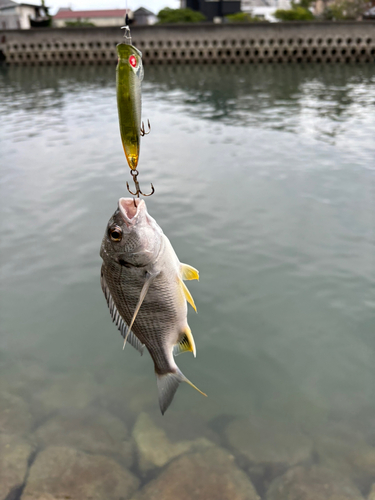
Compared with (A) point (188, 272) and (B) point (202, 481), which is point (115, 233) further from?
(B) point (202, 481)

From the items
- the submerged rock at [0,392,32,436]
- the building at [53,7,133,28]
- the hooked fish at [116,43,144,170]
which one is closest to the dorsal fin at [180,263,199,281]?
the hooked fish at [116,43,144,170]

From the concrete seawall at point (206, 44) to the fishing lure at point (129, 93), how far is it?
6069 centimetres

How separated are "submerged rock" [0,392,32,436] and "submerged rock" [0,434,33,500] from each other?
0.16 meters

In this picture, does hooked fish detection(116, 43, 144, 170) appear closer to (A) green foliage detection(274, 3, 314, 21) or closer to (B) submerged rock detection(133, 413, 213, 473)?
(B) submerged rock detection(133, 413, 213, 473)

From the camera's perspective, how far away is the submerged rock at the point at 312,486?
5438 millimetres

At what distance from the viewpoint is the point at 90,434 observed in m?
6.43

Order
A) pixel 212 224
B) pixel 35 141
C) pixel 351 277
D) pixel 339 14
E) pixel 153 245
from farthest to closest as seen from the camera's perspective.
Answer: pixel 339 14
pixel 35 141
pixel 212 224
pixel 351 277
pixel 153 245

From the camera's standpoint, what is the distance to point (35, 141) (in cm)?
2169

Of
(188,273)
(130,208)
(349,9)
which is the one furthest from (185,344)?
(349,9)

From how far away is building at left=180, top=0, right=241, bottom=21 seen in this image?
9994cm

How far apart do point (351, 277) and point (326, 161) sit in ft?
27.7

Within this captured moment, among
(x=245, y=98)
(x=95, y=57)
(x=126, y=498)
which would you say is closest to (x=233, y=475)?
(x=126, y=498)

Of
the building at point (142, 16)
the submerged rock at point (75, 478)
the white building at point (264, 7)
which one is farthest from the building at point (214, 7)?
the submerged rock at point (75, 478)

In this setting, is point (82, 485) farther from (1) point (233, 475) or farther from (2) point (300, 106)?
(2) point (300, 106)
